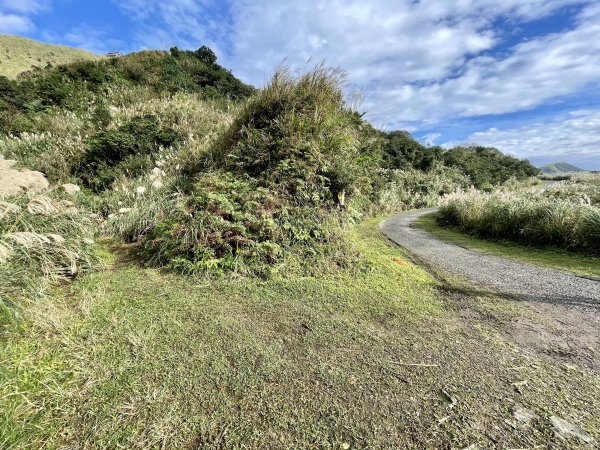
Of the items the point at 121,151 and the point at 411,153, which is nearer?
the point at 121,151

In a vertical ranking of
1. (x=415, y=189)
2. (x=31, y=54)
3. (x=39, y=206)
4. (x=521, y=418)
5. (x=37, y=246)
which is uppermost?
(x=31, y=54)

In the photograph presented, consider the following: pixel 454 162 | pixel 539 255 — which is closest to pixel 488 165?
pixel 454 162

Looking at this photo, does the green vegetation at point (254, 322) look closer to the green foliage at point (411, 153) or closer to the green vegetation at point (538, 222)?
the green vegetation at point (538, 222)

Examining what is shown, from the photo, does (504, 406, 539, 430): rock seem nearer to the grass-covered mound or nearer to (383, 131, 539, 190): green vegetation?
the grass-covered mound

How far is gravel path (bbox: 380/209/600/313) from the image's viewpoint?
3.01 m

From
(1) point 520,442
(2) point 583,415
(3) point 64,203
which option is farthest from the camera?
(3) point 64,203

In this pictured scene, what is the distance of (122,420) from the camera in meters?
1.39

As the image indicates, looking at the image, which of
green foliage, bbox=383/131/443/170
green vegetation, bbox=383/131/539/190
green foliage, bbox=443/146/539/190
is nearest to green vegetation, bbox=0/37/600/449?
green vegetation, bbox=383/131/539/190

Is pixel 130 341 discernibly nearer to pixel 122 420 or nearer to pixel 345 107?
pixel 122 420

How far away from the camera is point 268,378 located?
68.4 inches

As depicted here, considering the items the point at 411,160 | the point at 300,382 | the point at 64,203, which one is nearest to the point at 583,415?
the point at 300,382

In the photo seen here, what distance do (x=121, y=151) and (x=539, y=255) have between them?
9.25 metres

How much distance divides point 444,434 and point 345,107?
18.1ft

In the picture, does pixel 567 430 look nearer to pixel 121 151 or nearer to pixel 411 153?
pixel 121 151
